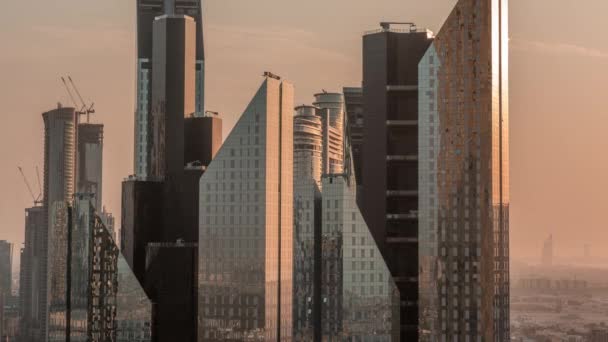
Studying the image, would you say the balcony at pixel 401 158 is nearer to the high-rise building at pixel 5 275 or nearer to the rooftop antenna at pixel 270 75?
the rooftop antenna at pixel 270 75

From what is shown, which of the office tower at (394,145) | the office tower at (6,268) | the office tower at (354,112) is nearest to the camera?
the office tower at (394,145)

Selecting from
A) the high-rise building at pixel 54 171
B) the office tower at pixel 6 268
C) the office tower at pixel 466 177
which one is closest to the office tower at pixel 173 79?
the office tower at pixel 466 177

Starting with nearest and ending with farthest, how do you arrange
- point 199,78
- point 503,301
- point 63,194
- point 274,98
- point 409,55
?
point 503,301, point 409,55, point 274,98, point 199,78, point 63,194

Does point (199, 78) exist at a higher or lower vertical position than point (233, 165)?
higher

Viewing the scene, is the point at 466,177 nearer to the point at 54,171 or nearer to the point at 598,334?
the point at 598,334

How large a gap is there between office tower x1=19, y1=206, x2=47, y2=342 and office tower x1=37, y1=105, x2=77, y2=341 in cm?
47

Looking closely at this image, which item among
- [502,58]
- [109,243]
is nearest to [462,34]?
[502,58]

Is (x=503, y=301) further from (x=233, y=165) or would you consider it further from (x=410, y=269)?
(x=233, y=165)

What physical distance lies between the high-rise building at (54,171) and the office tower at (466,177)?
4663 cm

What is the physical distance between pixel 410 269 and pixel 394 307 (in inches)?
75.5

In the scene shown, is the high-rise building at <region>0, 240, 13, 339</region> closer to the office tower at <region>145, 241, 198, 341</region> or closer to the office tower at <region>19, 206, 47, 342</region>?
the office tower at <region>19, 206, 47, 342</region>

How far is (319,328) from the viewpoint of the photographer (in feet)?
182

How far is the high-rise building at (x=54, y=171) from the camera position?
96.1m

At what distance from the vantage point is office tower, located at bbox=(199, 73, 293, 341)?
5525cm
